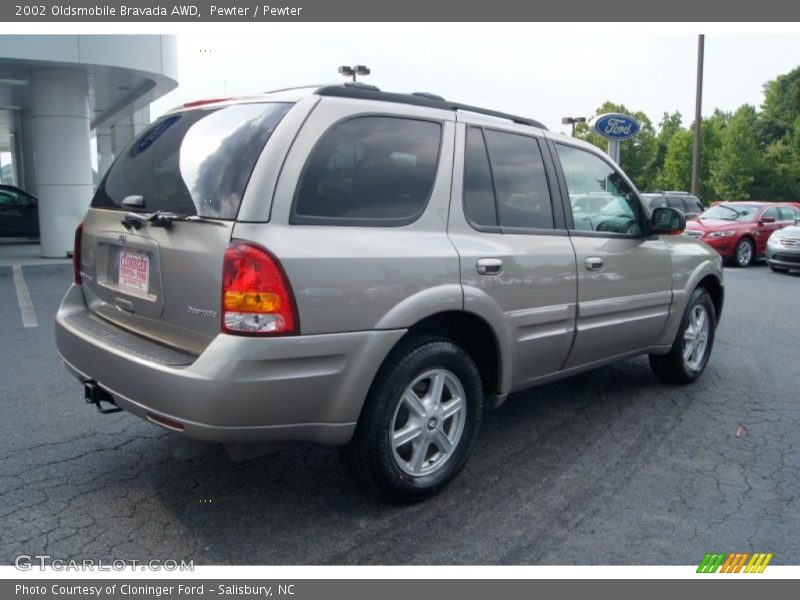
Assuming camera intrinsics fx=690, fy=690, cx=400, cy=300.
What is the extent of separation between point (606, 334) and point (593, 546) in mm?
1725

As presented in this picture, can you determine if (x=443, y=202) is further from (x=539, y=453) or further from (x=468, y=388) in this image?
(x=539, y=453)

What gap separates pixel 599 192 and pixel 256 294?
2752 mm

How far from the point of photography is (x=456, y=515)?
3.25 meters

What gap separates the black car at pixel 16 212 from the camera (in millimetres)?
17531

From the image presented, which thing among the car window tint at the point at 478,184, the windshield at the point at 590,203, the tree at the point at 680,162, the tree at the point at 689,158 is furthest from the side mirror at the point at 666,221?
the tree at the point at 680,162

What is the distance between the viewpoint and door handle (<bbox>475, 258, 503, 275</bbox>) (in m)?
3.44

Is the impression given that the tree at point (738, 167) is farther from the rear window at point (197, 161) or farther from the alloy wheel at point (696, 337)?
the rear window at point (197, 161)

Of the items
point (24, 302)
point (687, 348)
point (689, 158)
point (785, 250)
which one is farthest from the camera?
point (689, 158)

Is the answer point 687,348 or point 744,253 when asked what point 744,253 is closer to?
point 744,253

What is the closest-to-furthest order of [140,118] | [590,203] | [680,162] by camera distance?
[590,203] → [140,118] → [680,162]

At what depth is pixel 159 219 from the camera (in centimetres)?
302

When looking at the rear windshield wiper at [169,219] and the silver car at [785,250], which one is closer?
the rear windshield wiper at [169,219]

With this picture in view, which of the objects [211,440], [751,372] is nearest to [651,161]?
[751,372]

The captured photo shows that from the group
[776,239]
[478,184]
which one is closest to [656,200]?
[776,239]
